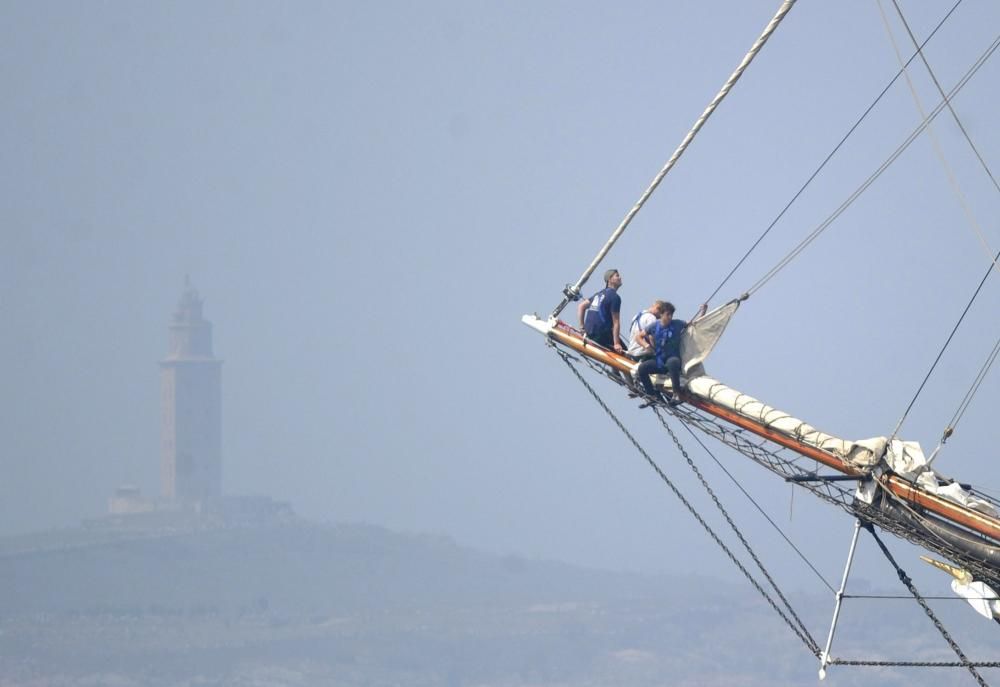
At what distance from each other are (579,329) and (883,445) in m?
6.45

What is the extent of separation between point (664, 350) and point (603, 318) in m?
1.59

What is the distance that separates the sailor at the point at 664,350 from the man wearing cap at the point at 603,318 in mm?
701

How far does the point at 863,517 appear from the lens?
3017 centimetres

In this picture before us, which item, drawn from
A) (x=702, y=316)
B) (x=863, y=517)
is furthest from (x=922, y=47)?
(x=863, y=517)

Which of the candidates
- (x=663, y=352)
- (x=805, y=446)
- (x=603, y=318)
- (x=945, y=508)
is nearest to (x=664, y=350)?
(x=663, y=352)

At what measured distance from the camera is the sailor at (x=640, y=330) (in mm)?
32625

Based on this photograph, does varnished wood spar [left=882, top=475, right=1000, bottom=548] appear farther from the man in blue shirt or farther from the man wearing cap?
the man wearing cap

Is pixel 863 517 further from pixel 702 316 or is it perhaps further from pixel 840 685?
pixel 840 685

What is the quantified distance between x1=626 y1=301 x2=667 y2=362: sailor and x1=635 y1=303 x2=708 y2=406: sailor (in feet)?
0.20

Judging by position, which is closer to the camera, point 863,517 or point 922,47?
point 863,517

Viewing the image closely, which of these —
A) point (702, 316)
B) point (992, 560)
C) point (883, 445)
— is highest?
point (702, 316)

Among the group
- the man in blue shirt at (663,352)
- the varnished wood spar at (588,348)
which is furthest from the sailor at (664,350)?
the varnished wood spar at (588,348)

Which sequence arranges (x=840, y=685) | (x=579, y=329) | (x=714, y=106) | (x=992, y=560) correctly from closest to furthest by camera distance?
(x=992, y=560)
(x=714, y=106)
(x=579, y=329)
(x=840, y=685)

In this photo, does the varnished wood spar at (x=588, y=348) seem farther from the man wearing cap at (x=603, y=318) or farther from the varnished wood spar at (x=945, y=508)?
the varnished wood spar at (x=945, y=508)
